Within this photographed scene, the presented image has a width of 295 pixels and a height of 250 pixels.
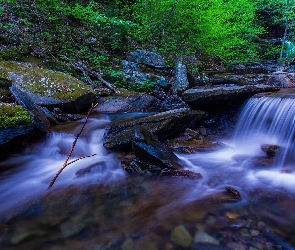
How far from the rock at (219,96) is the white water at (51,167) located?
9.70 ft

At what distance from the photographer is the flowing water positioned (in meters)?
2.57

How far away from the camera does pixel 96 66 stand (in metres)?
10.4

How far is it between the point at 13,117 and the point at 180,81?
644 cm

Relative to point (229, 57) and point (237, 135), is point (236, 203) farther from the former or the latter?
point (229, 57)

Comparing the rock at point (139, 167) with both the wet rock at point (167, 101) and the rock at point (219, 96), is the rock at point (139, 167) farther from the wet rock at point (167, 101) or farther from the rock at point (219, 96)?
the wet rock at point (167, 101)

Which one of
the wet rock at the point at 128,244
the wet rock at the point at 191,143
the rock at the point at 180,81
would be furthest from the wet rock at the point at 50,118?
the rock at the point at 180,81

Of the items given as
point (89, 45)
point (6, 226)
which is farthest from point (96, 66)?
point (6, 226)

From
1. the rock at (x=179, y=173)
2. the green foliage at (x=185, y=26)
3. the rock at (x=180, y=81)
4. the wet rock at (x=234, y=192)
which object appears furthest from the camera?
the green foliage at (x=185, y=26)

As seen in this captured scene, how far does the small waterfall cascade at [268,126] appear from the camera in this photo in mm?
5223

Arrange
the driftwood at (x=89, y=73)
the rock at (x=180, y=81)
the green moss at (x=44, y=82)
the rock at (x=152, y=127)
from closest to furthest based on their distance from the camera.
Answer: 1. the rock at (x=152, y=127)
2. the green moss at (x=44, y=82)
3. the rock at (x=180, y=81)
4. the driftwood at (x=89, y=73)

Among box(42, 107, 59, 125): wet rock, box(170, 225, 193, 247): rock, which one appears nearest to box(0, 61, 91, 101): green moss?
box(42, 107, 59, 125): wet rock

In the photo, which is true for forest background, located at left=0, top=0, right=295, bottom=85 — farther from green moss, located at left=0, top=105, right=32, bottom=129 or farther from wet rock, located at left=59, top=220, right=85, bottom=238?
wet rock, located at left=59, top=220, right=85, bottom=238

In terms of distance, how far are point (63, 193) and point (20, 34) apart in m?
9.01

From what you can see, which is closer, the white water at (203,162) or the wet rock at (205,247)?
the wet rock at (205,247)
